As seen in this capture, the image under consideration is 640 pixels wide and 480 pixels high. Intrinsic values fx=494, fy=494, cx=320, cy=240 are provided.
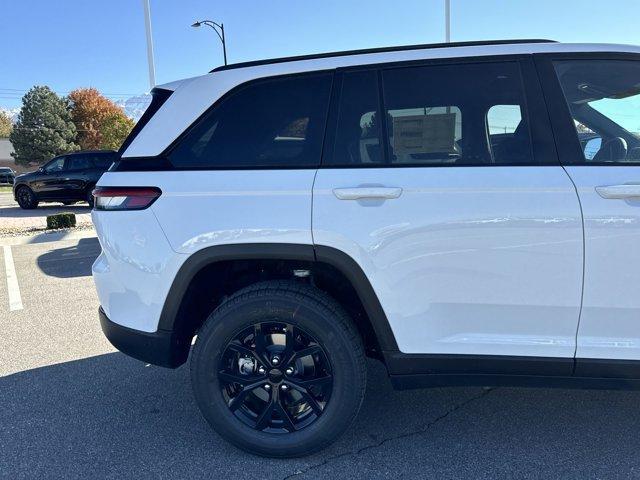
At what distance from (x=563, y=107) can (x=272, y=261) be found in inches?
59.9

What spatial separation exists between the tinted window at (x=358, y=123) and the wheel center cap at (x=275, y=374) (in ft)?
3.48

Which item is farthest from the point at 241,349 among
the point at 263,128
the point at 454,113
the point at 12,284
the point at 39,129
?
the point at 39,129

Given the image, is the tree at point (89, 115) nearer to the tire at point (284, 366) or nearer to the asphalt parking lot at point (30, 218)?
the asphalt parking lot at point (30, 218)

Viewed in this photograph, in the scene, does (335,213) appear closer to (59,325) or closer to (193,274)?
(193,274)

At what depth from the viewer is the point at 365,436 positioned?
270 cm

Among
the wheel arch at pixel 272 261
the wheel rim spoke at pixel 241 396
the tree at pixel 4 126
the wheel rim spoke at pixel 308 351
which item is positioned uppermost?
the wheel arch at pixel 272 261

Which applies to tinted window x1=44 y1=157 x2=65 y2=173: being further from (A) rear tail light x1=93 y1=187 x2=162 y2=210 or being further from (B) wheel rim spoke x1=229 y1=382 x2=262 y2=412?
(B) wheel rim spoke x1=229 y1=382 x2=262 y2=412

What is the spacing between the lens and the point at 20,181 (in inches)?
645

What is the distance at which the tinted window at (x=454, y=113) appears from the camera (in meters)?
2.25

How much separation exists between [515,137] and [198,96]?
1.55 m

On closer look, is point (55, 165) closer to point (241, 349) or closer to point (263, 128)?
point (263, 128)

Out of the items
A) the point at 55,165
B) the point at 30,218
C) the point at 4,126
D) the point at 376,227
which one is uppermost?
the point at 376,227

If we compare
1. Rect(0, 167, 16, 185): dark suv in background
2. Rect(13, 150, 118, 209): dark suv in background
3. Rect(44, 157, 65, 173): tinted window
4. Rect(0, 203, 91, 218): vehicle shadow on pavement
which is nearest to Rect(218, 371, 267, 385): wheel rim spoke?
Rect(0, 203, 91, 218): vehicle shadow on pavement

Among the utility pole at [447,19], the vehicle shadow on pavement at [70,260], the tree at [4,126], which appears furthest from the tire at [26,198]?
the tree at [4,126]
